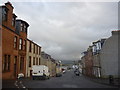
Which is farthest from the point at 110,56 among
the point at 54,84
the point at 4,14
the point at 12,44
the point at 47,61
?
the point at 47,61

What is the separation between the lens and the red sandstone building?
81.0ft

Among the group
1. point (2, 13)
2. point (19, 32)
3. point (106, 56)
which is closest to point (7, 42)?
point (2, 13)

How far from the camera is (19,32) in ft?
106

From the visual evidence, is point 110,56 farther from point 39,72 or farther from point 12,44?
point 12,44

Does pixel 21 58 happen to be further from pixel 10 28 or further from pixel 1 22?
pixel 1 22

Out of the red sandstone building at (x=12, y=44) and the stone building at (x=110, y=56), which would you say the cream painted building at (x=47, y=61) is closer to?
Result: the red sandstone building at (x=12, y=44)

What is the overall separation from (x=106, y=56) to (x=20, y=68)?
19609 millimetres

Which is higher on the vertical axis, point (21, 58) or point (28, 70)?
point (21, 58)

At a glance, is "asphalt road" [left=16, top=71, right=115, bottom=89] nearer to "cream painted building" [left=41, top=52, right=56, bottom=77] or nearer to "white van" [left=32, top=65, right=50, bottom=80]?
"white van" [left=32, top=65, right=50, bottom=80]

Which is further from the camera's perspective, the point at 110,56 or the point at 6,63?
the point at 110,56

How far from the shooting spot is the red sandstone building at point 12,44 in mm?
24684

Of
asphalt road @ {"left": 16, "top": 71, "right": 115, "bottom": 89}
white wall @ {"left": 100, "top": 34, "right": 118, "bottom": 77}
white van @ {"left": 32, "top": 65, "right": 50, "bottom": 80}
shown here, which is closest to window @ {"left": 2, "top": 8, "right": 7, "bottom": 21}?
asphalt road @ {"left": 16, "top": 71, "right": 115, "bottom": 89}

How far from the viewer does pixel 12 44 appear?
2769 centimetres

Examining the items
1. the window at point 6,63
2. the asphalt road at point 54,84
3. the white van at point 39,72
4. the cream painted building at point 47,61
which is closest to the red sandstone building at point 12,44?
the window at point 6,63
